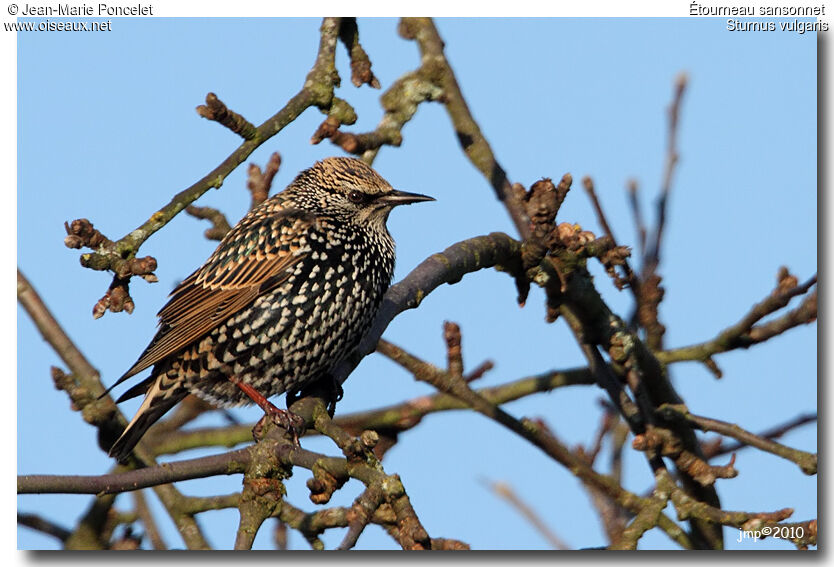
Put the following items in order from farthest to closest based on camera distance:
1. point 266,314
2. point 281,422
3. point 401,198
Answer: point 401,198
point 266,314
point 281,422

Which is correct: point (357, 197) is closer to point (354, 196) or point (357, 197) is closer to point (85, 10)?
point (354, 196)

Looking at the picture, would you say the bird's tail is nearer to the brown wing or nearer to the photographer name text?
the brown wing

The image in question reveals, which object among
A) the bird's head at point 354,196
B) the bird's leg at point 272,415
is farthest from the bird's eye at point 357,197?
the bird's leg at point 272,415

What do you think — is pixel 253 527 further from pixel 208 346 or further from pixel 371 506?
pixel 208 346

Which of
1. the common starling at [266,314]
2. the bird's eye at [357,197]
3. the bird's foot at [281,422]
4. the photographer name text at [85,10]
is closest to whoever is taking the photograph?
the bird's foot at [281,422]

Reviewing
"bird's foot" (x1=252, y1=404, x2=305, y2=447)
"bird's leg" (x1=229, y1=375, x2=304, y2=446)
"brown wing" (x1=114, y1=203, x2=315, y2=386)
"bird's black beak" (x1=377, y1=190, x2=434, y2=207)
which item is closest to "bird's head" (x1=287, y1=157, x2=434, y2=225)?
"bird's black beak" (x1=377, y1=190, x2=434, y2=207)

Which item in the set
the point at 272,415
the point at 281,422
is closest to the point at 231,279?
the point at 272,415

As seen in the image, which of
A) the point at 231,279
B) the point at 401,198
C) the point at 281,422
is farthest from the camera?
the point at 401,198

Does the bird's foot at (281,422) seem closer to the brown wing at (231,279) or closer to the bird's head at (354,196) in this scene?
the brown wing at (231,279)
